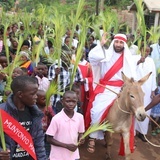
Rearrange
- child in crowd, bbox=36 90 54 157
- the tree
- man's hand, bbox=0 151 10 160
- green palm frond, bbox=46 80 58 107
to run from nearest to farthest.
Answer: man's hand, bbox=0 151 10 160 < child in crowd, bbox=36 90 54 157 < green palm frond, bbox=46 80 58 107 < the tree

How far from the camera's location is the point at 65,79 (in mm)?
5438

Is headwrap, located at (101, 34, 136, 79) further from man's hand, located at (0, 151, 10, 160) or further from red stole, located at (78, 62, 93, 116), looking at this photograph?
man's hand, located at (0, 151, 10, 160)

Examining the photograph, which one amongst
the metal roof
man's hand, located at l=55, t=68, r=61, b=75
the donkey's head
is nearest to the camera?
the donkey's head

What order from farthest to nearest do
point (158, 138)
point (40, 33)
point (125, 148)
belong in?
point (40, 33), point (158, 138), point (125, 148)

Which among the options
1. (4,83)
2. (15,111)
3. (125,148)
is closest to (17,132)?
(15,111)

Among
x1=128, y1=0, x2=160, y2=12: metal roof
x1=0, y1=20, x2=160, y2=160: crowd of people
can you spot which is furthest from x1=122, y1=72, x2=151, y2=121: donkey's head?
x1=128, y1=0, x2=160, y2=12: metal roof

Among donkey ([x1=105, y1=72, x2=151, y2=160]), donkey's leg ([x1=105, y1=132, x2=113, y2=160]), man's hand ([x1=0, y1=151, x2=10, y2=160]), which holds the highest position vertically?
man's hand ([x1=0, y1=151, x2=10, y2=160])

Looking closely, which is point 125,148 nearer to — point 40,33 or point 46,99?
point 46,99

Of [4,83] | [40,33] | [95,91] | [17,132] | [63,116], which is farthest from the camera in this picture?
[40,33]

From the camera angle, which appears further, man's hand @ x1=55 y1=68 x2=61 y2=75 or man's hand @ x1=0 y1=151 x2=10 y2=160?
man's hand @ x1=55 y1=68 x2=61 y2=75

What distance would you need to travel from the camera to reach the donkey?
4957mm

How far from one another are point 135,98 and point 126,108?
0.41 meters

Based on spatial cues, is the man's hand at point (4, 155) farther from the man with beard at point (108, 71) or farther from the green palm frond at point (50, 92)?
the man with beard at point (108, 71)

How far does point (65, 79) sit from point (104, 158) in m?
1.62
